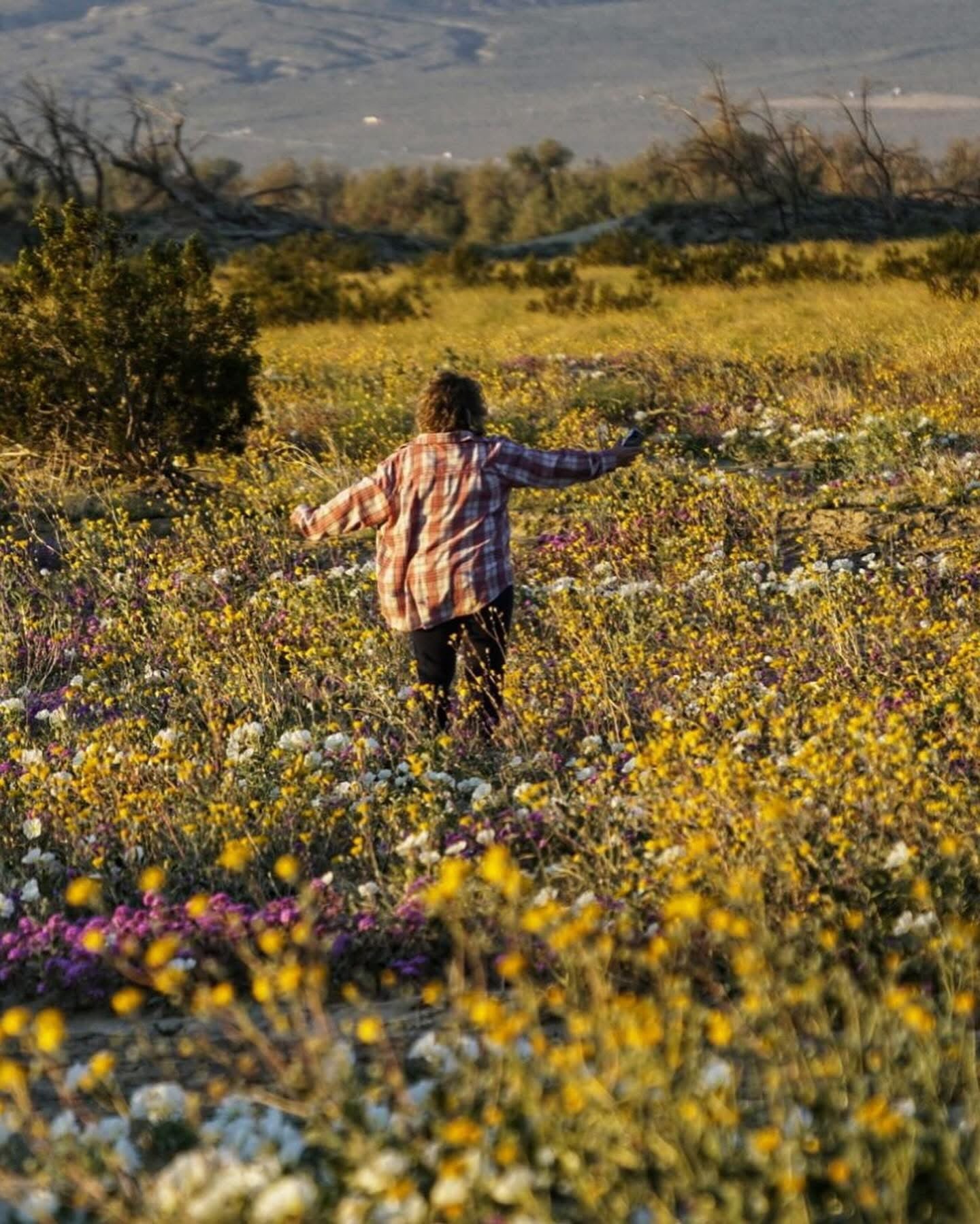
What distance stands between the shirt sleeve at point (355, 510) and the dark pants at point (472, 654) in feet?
1.56

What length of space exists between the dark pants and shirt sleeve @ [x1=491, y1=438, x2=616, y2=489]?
1.44ft

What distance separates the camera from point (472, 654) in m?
5.96

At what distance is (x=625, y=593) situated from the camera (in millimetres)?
7191

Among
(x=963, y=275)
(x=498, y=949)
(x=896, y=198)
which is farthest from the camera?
(x=896, y=198)

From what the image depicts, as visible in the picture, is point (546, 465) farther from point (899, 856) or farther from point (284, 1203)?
point (284, 1203)

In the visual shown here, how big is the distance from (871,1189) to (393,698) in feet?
13.0

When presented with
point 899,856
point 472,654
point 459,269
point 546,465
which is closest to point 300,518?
point 472,654

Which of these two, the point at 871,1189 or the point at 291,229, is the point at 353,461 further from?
the point at 291,229

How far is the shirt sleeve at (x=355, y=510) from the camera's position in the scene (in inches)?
229

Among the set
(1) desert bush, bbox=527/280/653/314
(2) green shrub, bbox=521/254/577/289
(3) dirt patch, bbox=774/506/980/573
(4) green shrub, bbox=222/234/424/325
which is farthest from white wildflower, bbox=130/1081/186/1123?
(2) green shrub, bbox=521/254/577/289

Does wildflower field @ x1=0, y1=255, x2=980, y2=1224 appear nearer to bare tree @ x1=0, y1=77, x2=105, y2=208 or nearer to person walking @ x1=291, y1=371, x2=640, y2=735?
person walking @ x1=291, y1=371, x2=640, y2=735

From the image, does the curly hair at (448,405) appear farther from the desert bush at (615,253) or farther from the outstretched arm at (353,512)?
the desert bush at (615,253)

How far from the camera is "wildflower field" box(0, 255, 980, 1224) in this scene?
2562mm

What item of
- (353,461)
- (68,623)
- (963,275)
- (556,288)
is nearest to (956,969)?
(68,623)
